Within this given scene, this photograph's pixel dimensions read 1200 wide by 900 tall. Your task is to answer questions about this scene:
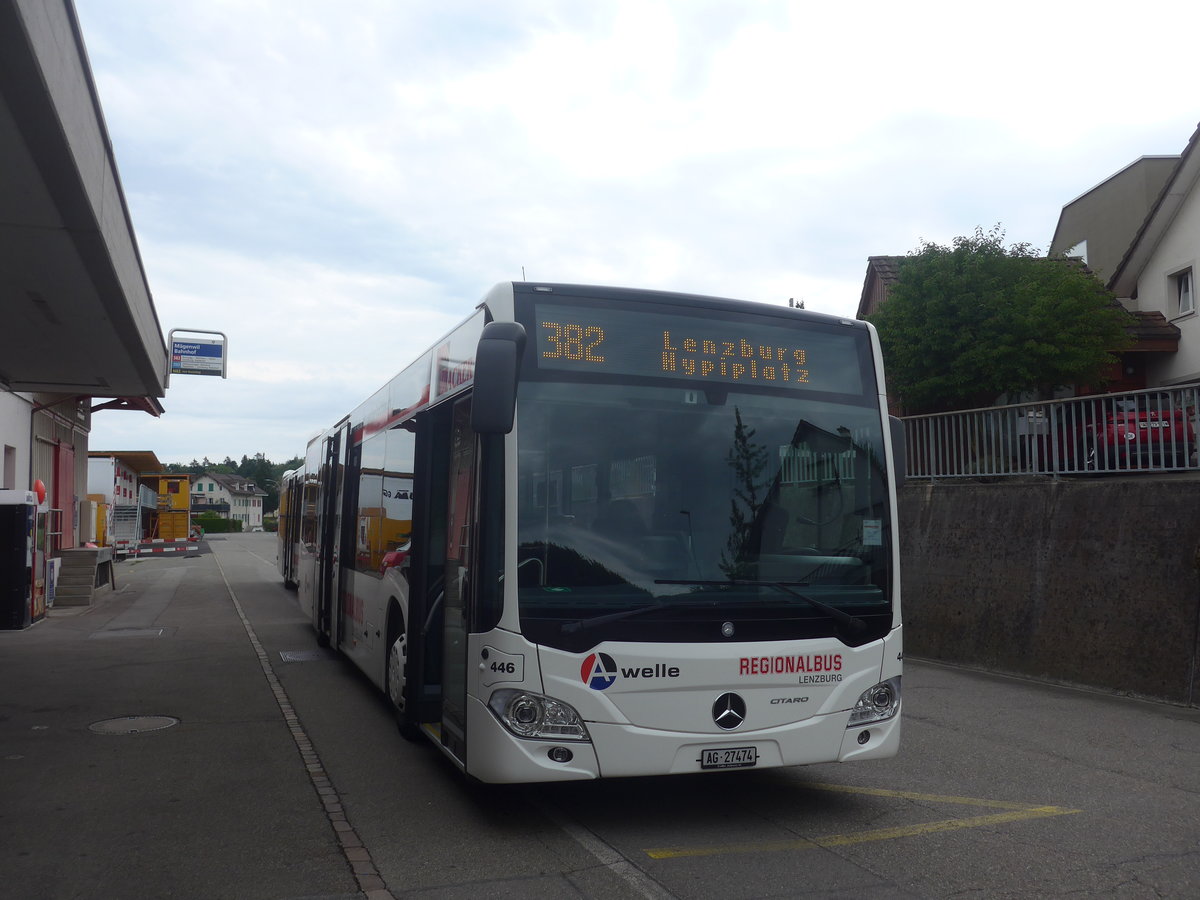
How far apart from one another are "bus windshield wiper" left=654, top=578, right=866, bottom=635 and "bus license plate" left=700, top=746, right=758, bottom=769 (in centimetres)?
84

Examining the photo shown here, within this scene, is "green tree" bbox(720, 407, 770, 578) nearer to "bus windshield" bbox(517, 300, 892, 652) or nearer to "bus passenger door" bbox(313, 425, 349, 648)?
"bus windshield" bbox(517, 300, 892, 652)

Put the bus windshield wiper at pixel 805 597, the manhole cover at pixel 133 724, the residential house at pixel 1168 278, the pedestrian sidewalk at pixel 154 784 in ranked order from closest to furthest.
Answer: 1. the pedestrian sidewalk at pixel 154 784
2. the bus windshield wiper at pixel 805 597
3. the manhole cover at pixel 133 724
4. the residential house at pixel 1168 278

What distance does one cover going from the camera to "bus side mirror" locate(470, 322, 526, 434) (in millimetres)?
5141

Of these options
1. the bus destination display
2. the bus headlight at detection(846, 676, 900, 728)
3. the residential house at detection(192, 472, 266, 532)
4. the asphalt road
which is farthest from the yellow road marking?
the residential house at detection(192, 472, 266, 532)

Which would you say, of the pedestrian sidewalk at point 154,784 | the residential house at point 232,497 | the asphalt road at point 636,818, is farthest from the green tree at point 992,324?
the residential house at point 232,497

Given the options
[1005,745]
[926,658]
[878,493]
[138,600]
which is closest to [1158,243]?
[926,658]

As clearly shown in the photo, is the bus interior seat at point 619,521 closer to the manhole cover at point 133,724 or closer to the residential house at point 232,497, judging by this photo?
the manhole cover at point 133,724

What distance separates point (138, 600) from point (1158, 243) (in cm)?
2464

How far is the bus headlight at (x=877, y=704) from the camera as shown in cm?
598

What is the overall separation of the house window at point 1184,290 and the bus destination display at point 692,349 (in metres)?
21.7

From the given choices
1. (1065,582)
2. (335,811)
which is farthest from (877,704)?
(1065,582)

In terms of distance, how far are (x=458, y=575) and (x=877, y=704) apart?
2503 millimetres

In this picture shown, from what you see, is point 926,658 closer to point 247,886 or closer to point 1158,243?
point 247,886

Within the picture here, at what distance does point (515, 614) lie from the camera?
17.8 ft
